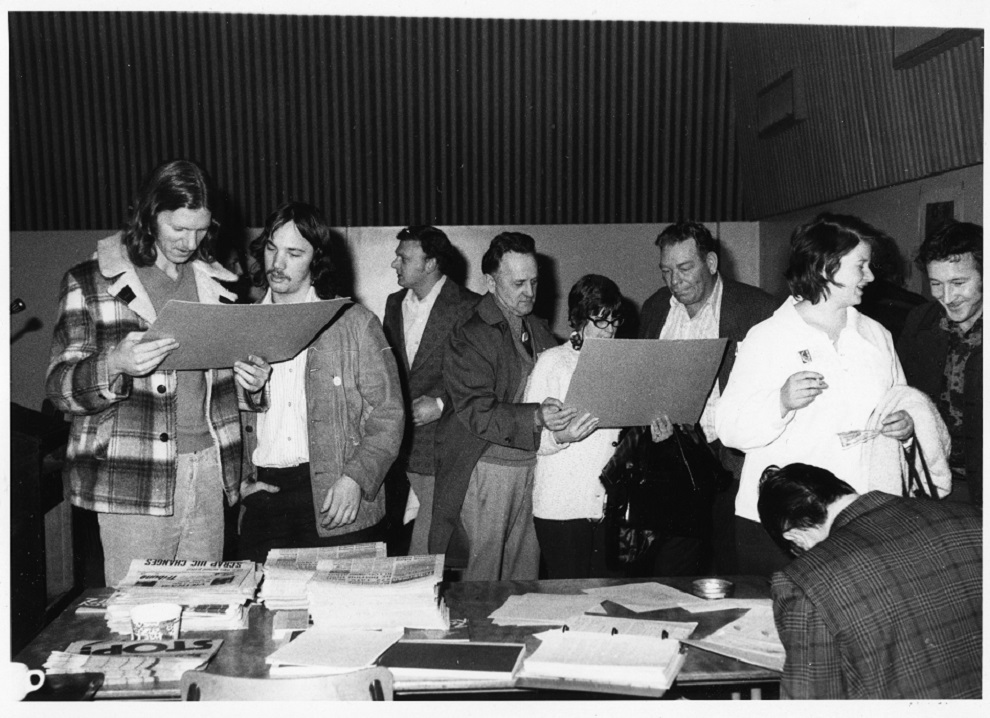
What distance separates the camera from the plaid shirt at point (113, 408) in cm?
248

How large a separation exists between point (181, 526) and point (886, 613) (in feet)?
5.82

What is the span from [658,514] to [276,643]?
149 cm

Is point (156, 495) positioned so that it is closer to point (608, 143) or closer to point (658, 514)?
point (658, 514)

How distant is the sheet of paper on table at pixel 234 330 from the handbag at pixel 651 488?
110 centimetres

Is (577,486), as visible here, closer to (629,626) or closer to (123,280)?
(629,626)

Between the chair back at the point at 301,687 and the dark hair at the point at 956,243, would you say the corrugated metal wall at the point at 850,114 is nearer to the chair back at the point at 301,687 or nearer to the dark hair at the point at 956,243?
the dark hair at the point at 956,243

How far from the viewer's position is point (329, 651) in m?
1.97

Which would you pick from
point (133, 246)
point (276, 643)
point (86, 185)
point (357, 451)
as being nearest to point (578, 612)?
point (276, 643)

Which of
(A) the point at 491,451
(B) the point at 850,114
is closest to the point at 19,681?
(A) the point at 491,451

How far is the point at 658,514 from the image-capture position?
3.14m

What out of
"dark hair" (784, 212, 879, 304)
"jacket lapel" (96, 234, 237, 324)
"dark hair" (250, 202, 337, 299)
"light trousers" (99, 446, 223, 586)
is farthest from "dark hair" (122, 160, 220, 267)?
"dark hair" (784, 212, 879, 304)

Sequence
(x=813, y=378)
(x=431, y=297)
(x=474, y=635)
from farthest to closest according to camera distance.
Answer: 1. (x=431, y=297)
2. (x=813, y=378)
3. (x=474, y=635)

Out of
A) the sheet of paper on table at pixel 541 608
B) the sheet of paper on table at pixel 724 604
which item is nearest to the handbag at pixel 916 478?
the sheet of paper on table at pixel 724 604

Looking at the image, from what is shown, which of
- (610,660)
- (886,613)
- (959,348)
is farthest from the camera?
(959,348)
